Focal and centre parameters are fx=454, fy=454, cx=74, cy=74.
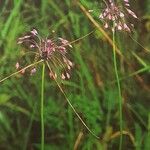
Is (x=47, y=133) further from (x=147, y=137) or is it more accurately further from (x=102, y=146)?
(x=147, y=137)

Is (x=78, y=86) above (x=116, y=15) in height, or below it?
below

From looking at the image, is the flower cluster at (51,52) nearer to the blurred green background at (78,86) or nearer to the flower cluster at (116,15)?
the blurred green background at (78,86)

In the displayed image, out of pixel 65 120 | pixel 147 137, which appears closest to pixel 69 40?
pixel 65 120

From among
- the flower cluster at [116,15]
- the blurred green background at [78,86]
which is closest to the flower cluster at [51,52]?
the blurred green background at [78,86]
